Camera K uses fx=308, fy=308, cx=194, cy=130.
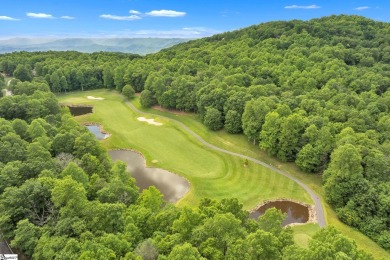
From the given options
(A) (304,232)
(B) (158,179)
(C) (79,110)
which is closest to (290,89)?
(B) (158,179)

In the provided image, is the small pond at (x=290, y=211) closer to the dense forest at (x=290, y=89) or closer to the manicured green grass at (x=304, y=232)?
the manicured green grass at (x=304, y=232)

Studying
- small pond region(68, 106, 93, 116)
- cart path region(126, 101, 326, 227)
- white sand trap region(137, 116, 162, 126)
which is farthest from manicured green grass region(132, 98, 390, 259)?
small pond region(68, 106, 93, 116)

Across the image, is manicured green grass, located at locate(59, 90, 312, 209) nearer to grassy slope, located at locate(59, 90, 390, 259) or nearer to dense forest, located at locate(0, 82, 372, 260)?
grassy slope, located at locate(59, 90, 390, 259)

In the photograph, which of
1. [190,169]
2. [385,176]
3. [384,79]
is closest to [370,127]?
[385,176]

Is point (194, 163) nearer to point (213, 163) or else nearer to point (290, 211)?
point (213, 163)

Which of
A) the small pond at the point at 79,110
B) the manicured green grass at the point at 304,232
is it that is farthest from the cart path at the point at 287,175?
the small pond at the point at 79,110

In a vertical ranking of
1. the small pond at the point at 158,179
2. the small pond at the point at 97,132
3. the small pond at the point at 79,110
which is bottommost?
the small pond at the point at 158,179

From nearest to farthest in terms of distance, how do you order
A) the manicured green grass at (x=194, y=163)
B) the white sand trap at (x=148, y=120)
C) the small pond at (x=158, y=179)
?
the manicured green grass at (x=194, y=163)
the small pond at (x=158, y=179)
the white sand trap at (x=148, y=120)
